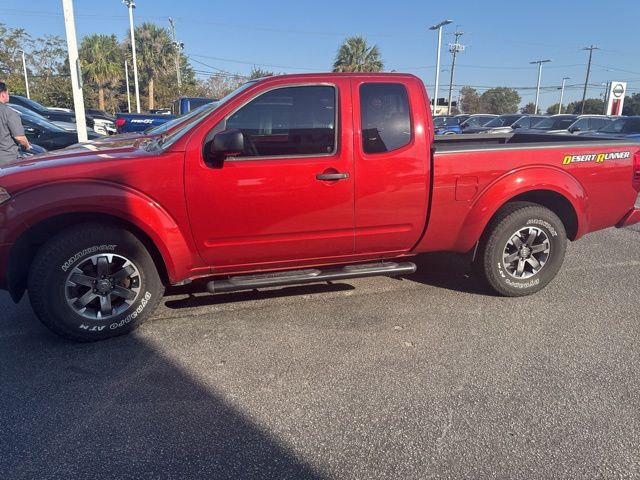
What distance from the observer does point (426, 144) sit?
3.77 m

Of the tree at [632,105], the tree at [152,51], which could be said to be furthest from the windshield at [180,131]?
the tree at [632,105]

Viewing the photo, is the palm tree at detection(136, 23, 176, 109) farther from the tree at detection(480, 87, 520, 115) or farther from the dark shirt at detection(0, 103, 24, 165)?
the tree at detection(480, 87, 520, 115)

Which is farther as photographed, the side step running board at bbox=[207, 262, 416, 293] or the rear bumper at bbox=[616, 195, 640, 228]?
the rear bumper at bbox=[616, 195, 640, 228]

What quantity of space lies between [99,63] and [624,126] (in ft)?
153

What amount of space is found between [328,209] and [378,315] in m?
1.01

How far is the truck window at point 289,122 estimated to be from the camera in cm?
350

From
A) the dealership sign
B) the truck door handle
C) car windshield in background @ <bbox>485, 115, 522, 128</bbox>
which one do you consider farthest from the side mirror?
the dealership sign

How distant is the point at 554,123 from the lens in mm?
19453

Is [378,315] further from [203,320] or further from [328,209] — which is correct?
[203,320]

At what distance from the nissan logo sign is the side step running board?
1168 inches

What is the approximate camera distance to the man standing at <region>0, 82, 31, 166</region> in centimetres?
572

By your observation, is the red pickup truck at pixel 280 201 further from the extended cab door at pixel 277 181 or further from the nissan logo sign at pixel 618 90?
the nissan logo sign at pixel 618 90

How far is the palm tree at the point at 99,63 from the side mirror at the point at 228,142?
4900 cm

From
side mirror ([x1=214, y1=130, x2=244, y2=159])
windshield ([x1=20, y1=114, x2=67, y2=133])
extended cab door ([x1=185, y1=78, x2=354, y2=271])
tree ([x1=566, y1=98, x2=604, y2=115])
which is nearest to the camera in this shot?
side mirror ([x1=214, y1=130, x2=244, y2=159])
